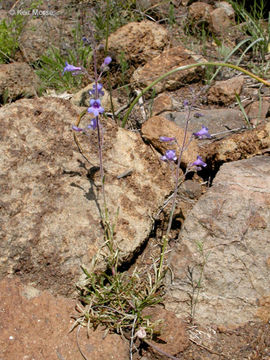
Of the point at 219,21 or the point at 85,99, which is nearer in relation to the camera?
the point at 85,99

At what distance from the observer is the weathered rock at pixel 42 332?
2.35 meters

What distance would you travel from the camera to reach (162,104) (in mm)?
4250

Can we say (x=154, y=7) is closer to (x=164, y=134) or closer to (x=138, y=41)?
(x=138, y=41)

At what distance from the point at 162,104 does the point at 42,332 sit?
2625 millimetres

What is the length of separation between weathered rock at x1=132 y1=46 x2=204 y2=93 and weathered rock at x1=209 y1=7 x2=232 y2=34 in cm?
123

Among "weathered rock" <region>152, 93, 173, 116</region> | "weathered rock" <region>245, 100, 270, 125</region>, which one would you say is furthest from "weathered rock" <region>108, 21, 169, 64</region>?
"weathered rock" <region>245, 100, 270, 125</region>

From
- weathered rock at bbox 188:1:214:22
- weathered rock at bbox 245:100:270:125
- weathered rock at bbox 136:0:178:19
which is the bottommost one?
weathered rock at bbox 245:100:270:125

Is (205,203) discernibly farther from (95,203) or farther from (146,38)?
(146,38)

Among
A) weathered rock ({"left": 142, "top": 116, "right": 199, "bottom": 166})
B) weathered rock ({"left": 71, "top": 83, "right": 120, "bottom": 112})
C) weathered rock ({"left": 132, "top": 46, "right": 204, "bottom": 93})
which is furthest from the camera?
weathered rock ({"left": 132, "top": 46, "right": 204, "bottom": 93})

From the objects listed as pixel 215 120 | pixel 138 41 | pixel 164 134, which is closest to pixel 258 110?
pixel 215 120

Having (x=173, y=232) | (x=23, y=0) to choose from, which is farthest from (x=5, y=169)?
(x=23, y=0)

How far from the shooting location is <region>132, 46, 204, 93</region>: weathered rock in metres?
4.48

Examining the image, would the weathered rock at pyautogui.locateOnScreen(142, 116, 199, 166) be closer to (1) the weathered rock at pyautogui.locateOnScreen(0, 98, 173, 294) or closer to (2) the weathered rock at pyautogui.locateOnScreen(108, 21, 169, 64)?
(1) the weathered rock at pyautogui.locateOnScreen(0, 98, 173, 294)

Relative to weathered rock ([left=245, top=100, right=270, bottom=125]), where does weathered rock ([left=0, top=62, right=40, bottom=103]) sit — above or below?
above
